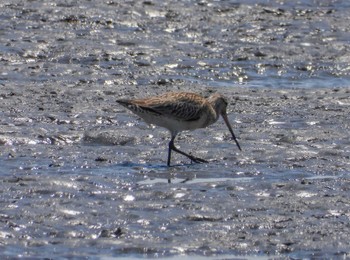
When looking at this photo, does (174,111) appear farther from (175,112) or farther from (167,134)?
(167,134)

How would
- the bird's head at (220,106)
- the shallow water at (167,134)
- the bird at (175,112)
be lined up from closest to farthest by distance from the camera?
the shallow water at (167,134), the bird at (175,112), the bird's head at (220,106)

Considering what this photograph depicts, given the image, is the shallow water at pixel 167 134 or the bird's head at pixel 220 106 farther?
the bird's head at pixel 220 106

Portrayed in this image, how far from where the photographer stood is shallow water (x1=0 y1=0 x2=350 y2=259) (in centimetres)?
989

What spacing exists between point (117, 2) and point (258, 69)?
3657 millimetres

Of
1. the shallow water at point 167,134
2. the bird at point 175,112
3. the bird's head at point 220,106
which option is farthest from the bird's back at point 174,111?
the shallow water at point 167,134

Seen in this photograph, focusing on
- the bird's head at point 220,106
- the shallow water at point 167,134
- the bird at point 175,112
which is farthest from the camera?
the bird's head at point 220,106

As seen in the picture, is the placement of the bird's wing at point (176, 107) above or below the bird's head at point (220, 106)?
above

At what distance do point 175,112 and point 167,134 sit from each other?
1064 mm

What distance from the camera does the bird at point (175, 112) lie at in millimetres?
12703

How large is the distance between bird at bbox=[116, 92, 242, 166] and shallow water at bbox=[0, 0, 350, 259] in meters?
0.29

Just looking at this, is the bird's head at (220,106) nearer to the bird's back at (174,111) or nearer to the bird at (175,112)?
the bird at (175,112)

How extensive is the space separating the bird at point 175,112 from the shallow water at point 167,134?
295 millimetres

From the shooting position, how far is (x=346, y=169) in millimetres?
12203

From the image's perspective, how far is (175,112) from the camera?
12.8 meters
